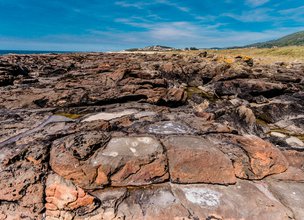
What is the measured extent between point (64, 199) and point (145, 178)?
355cm

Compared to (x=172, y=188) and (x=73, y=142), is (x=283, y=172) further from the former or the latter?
(x=73, y=142)

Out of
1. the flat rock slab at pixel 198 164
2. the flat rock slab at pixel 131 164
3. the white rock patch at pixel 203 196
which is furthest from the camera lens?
the flat rock slab at pixel 198 164

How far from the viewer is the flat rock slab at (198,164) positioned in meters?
12.6

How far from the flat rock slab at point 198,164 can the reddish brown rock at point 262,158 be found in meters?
1.60

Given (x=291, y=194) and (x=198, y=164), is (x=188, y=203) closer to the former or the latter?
(x=198, y=164)

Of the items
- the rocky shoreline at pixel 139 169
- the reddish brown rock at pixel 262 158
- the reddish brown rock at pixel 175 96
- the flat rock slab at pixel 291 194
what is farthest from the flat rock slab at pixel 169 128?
the reddish brown rock at pixel 175 96

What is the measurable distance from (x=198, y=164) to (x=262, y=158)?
12.5ft

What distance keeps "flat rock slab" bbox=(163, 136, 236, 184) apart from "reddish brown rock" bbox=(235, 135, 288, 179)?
160 centimetres

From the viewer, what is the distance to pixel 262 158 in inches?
559

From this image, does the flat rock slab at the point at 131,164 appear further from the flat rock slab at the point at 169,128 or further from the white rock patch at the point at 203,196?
the flat rock slab at the point at 169,128

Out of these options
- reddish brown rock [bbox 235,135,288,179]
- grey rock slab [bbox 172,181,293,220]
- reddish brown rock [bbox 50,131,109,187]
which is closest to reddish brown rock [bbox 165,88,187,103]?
reddish brown rock [bbox 235,135,288,179]

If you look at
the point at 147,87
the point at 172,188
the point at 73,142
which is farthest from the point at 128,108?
the point at 172,188

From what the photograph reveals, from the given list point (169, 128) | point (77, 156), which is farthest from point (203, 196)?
point (77, 156)

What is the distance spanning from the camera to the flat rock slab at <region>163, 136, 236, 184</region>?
41.3ft
